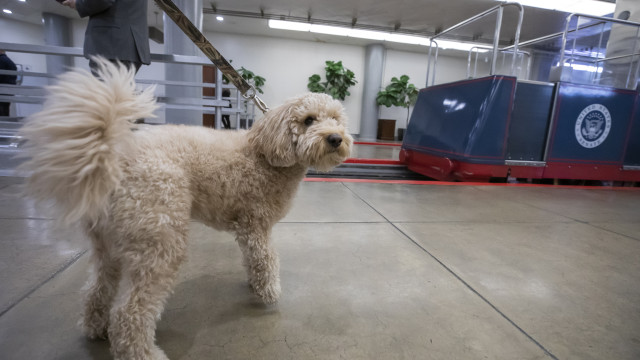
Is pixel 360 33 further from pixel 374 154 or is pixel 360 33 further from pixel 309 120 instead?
pixel 309 120

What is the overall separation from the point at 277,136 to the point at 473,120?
13.9 ft

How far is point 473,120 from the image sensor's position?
471 cm

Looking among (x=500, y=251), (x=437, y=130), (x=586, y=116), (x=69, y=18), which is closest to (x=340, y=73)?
(x=437, y=130)

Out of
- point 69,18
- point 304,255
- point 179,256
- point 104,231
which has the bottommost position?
point 304,255

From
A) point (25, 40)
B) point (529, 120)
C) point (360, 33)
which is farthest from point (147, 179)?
point (25, 40)

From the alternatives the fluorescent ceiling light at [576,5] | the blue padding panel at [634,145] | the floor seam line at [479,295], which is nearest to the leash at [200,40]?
the floor seam line at [479,295]

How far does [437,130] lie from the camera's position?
18.2 feet

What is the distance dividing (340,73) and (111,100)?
1320cm

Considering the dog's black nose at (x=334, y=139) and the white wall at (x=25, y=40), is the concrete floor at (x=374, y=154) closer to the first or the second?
the dog's black nose at (x=334, y=139)

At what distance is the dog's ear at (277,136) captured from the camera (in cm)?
139

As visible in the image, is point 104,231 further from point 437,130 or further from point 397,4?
point 397,4

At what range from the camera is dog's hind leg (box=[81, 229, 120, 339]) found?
48.3 inches

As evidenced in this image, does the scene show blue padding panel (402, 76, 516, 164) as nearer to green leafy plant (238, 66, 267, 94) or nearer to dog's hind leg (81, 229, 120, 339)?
dog's hind leg (81, 229, 120, 339)

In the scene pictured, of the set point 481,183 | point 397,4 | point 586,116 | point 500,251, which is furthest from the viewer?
point 397,4
